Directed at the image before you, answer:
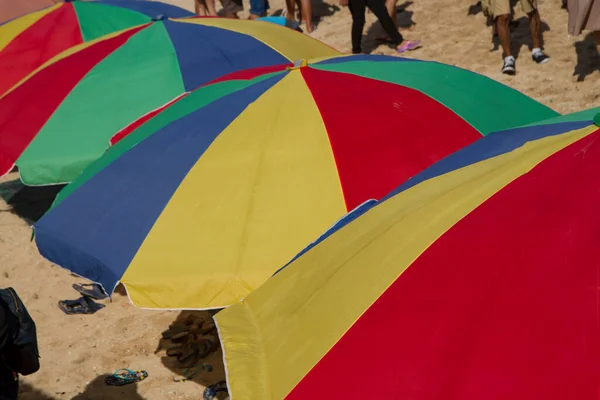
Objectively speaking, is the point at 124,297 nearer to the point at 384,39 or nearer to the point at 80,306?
the point at 80,306

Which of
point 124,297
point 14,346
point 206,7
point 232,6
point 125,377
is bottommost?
point 124,297

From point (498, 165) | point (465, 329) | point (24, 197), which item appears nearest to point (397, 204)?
point (498, 165)

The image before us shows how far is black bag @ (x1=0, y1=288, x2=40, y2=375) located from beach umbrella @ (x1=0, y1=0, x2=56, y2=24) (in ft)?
26.7

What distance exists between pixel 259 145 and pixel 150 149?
24.0 inches

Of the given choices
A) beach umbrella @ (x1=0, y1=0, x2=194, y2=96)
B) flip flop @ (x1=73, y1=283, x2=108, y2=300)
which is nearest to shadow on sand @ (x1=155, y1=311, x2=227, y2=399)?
flip flop @ (x1=73, y1=283, x2=108, y2=300)

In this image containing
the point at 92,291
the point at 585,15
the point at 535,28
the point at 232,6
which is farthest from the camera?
the point at 232,6

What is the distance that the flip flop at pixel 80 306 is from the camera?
6125mm

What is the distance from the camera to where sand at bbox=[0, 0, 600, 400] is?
5.29 m

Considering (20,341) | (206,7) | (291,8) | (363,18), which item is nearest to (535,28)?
(363,18)

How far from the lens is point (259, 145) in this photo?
4.07 meters

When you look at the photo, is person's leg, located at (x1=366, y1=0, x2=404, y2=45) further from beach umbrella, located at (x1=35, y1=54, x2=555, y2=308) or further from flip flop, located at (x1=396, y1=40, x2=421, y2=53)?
beach umbrella, located at (x1=35, y1=54, x2=555, y2=308)

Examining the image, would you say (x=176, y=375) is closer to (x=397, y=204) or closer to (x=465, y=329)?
(x=397, y=204)

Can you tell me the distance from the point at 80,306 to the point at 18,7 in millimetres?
5981

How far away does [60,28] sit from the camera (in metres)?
8.02
